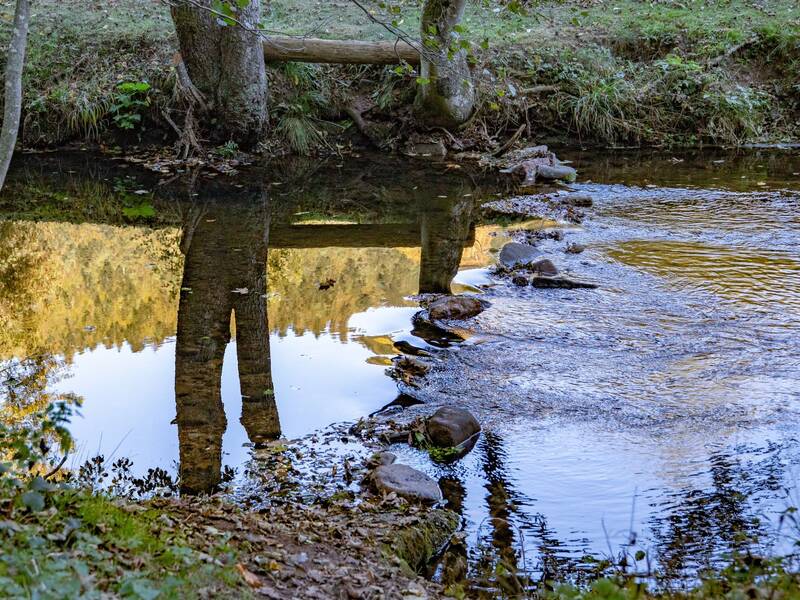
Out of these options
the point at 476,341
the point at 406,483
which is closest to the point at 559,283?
the point at 476,341

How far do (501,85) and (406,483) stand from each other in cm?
1056

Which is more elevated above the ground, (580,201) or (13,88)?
(13,88)

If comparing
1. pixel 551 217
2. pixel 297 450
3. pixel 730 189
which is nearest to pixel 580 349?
pixel 297 450

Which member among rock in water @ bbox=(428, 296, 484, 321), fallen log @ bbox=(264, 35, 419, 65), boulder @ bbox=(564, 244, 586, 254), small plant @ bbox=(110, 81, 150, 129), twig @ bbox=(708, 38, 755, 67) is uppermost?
twig @ bbox=(708, 38, 755, 67)

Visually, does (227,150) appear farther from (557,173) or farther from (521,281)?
(521,281)

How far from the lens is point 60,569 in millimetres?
2715

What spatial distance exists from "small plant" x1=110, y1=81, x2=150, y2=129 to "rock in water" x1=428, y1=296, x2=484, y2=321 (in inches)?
319

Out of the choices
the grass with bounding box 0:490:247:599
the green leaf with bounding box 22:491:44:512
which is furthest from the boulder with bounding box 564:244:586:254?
the green leaf with bounding box 22:491:44:512

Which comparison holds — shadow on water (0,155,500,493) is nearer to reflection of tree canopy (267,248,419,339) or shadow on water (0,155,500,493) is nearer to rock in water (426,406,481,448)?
reflection of tree canopy (267,248,419,339)

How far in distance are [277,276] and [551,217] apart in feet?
12.8

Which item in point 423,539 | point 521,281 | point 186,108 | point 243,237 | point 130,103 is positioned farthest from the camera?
point 130,103

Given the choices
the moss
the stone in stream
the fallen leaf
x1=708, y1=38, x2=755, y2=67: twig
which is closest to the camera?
the fallen leaf

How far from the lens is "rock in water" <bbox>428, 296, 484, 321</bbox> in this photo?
7.35 m

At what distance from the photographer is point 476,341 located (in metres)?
6.85
